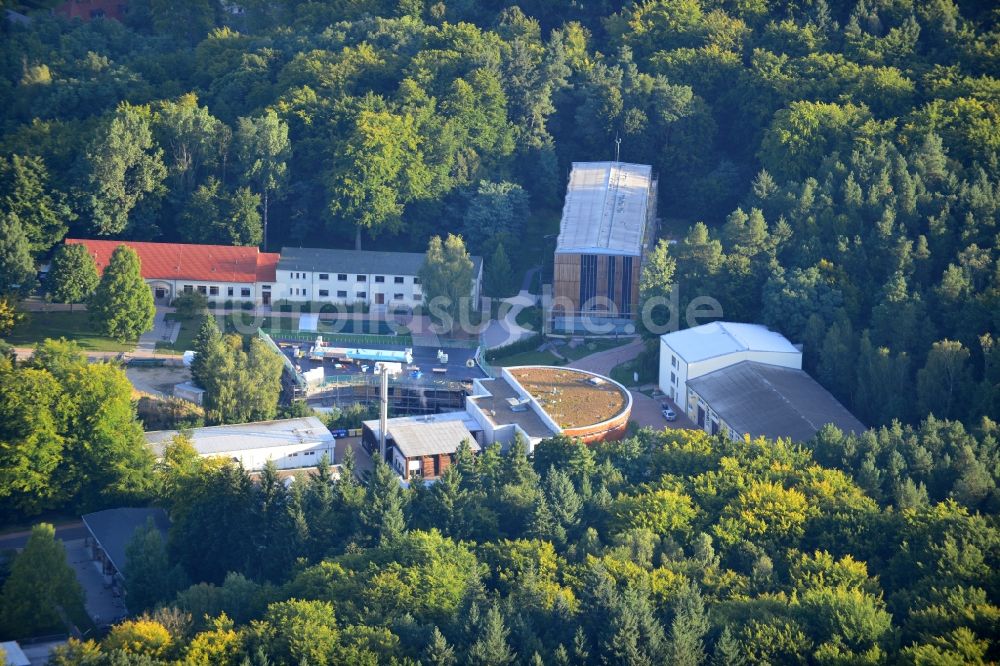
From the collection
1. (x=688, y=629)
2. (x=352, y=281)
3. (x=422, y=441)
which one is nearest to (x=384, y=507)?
(x=422, y=441)

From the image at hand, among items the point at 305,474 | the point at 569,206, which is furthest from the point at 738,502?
the point at 569,206

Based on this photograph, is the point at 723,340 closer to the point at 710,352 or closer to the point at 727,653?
the point at 710,352

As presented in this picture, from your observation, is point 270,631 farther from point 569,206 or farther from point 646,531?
point 569,206

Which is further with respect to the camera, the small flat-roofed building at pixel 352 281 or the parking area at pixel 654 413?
the small flat-roofed building at pixel 352 281

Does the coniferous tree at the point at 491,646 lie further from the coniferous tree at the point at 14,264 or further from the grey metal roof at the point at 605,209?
the coniferous tree at the point at 14,264

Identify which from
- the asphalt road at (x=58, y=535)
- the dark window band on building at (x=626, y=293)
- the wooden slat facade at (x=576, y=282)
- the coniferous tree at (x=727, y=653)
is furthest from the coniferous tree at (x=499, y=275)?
the coniferous tree at (x=727, y=653)

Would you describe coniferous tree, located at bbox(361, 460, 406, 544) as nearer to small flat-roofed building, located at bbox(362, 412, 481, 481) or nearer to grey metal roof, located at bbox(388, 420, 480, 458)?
small flat-roofed building, located at bbox(362, 412, 481, 481)

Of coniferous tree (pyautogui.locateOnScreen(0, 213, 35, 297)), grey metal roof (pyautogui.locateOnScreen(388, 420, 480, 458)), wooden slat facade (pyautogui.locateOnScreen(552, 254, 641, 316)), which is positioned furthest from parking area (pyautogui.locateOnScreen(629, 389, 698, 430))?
coniferous tree (pyautogui.locateOnScreen(0, 213, 35, 297))

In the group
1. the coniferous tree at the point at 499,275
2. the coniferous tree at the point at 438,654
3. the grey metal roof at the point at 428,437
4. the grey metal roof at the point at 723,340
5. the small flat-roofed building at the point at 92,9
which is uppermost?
the small flat-roofed building at the point at 92,9
